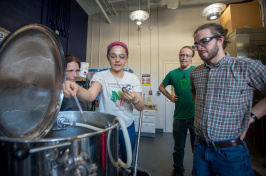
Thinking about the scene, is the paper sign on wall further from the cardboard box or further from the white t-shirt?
the white t-shirt

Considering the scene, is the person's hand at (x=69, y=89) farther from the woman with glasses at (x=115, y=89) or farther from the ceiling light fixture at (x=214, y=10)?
the ceiling light fixture at (x=214, y=10)

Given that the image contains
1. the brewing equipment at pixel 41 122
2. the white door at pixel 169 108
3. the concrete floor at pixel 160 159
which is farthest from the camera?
the white door at pixel 169 108

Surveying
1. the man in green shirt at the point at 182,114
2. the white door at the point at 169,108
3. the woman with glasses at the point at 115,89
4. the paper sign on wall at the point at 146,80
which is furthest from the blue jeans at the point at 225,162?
the paper sign on wall at the point at 146,80

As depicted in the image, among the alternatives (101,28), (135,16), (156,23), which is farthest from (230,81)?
(101,28)

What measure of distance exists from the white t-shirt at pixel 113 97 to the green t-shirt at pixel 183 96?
0.81 meters

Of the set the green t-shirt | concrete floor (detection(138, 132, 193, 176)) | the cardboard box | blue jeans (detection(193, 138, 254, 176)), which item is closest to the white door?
concrete floor (detection(138, 132, 193, 176))

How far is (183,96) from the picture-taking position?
1584mm

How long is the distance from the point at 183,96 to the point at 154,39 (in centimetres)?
245

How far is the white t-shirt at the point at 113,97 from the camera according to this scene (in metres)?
0.96

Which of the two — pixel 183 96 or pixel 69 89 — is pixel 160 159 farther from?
pixel 69 89

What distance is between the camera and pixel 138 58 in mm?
3604

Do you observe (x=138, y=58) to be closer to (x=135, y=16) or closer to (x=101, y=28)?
Answer: (x=135, y=16)

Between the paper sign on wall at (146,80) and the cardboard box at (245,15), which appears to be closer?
the cardboard box at (245,15)

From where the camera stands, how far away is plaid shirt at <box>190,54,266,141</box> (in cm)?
75
